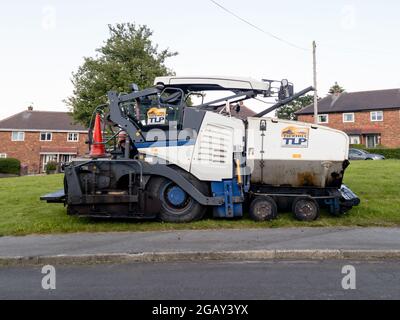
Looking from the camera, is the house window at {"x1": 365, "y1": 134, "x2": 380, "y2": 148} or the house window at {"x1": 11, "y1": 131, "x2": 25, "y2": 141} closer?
the house window at {"x1": 365, "y1": 134, "x2": 380, "y2": 148}

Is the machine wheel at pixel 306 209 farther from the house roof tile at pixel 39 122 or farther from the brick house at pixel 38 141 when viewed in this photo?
the house roof tile at pixel 39 122

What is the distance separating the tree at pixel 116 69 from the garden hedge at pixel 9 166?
37.6 ft

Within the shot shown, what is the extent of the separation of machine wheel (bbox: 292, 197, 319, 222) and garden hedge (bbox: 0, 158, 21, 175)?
31.2 metres

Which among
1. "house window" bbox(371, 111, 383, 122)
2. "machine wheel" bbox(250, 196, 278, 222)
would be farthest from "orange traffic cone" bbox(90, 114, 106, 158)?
"house window" bbox(371, 111, 383, 122)

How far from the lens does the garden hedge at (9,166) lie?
102 ft

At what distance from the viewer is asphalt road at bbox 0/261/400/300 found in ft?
12.7

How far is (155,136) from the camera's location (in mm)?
7523

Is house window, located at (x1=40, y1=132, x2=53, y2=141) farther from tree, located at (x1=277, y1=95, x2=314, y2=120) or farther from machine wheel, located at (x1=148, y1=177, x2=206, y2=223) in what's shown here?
tree, located at (x1=277, y1=95, x2=314, y2=120)

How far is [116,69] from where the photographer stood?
22750mm

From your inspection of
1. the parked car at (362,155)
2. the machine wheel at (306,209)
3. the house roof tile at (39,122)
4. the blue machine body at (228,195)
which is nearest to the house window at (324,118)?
the parked car at (362,155)

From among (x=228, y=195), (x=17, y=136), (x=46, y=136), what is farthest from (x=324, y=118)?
(x=17, y=136)

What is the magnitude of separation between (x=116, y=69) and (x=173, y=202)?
57.9 feet
